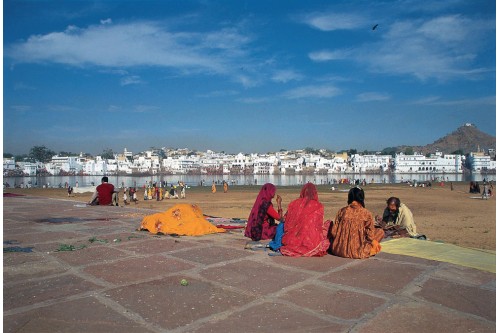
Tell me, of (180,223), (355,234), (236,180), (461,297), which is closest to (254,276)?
(355,234)

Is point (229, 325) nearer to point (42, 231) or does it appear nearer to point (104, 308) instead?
point (104, 308)

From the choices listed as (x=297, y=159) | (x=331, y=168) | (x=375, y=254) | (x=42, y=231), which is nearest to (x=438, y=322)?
(x=375, y=254)

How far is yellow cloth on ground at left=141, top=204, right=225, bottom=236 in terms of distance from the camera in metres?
4.94

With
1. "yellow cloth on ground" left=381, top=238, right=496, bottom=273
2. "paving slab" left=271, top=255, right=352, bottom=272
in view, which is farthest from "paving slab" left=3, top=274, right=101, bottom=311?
"yellow cloth on ground" left=381, top=238, right=496, bottom=273

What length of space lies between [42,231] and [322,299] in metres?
4.24

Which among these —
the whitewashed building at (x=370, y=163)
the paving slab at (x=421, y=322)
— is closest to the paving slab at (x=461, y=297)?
the paving slab at (x=421, y=322)

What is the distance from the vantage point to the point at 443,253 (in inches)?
146

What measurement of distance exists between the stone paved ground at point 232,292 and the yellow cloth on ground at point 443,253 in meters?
0.17

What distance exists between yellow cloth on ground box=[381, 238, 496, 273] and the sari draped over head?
1.36 m

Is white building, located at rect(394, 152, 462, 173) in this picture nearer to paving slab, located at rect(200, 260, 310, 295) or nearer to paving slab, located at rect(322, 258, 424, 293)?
paving slab, located at rect(322, 258, 424, 293)

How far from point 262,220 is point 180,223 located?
3.60 feet

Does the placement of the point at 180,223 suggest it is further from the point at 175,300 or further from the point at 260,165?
the point at 260,165

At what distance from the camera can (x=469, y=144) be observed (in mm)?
148625

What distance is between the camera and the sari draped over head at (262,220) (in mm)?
4652
